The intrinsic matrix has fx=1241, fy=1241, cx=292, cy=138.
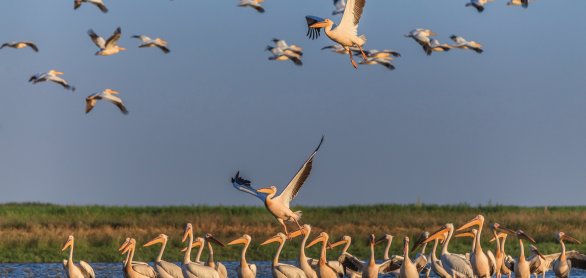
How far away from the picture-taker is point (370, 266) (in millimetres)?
14617

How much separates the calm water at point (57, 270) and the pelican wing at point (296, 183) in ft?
8.71

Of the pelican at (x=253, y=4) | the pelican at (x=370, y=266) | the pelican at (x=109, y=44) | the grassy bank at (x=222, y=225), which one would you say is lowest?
the pelican at (x=370, y=266)

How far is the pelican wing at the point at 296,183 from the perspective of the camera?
14234 mm

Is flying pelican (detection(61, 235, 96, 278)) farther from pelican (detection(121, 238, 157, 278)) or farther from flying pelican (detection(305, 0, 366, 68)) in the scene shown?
flying pelican (detection(305, 0, 366, 68))

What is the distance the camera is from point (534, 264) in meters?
16.4

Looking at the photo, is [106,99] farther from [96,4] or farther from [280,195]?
[280,195]

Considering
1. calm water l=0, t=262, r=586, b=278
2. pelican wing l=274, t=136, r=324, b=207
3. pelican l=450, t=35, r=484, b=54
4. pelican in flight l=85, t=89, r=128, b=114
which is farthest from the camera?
pelican l=450, t=35, r=484, b=54

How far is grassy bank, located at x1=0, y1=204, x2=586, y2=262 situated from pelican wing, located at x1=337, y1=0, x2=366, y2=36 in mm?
6381

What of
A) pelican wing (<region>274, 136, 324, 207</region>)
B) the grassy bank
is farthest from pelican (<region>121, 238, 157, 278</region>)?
the grassy bank

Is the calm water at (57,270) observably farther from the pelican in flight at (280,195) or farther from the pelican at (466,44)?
the pelican at (466,44)

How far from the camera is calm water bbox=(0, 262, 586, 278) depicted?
17594 mm

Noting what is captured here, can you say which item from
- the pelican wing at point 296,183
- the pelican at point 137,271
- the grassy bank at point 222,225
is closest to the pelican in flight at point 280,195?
the pelican wing at point 296,183

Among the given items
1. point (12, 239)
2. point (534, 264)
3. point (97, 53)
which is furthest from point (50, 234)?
point (534, 264)

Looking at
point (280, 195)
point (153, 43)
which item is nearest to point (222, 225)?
point (153, 43)
